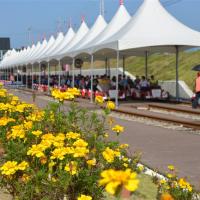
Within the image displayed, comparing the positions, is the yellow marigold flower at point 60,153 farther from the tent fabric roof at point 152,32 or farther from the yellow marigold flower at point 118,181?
the tent fabric roof at point 152,32

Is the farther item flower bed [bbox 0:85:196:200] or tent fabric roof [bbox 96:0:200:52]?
tent fabric roof [bbox 96:0:200:52]

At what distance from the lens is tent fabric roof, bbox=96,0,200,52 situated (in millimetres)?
21812

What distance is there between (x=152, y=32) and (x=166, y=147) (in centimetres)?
1369

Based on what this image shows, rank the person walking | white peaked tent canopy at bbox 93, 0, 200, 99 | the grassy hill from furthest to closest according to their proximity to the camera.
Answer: the grassy hill < white peaked tent canopy at bbox 93, 0, 200, 99 < the person walking

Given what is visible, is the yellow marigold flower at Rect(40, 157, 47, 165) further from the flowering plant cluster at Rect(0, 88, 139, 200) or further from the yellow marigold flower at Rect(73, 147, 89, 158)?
the yellow marigold flower at Rect(73, 147, 89, 158)

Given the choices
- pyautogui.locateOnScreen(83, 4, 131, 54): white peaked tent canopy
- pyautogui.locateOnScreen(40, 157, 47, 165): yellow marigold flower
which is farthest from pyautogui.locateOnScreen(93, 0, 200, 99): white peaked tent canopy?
pyautogui.locateOnScreen(40, 157, 47, 165): yellow marigold flower

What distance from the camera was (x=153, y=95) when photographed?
86.0ft

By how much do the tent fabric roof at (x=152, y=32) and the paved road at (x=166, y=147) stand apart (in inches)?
329

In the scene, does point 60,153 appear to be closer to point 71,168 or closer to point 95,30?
point 71,168

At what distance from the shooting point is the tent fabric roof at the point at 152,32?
21.8 metres

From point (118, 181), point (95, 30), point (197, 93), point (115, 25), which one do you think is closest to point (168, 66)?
point (95, 30)

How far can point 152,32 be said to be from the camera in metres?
22.8

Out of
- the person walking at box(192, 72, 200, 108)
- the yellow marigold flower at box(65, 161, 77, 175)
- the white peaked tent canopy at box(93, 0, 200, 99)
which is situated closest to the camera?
the yellow marigold flower at box(65, 161, 77, 175)

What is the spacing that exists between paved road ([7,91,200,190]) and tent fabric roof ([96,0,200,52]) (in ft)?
27.4
